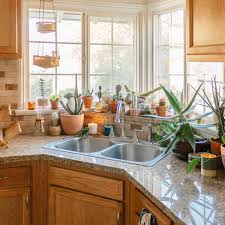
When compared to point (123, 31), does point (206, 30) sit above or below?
below

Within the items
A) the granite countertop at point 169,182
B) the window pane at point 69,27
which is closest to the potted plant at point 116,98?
the window pane at point 69,27

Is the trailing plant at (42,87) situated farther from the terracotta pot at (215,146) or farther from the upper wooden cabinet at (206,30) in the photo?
the terracotta pot at (215,146)

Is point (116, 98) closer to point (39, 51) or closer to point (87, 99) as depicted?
point (87, 99)

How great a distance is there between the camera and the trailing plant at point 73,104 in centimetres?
288

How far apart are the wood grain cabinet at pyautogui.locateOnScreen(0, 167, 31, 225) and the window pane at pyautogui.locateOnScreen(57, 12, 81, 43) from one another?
1.27 m

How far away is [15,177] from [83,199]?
49 cm

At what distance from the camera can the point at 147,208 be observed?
1703mm

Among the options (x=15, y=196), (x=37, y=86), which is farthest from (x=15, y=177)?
(x=37, y=86)

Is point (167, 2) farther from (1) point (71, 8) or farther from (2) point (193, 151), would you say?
(2) point (193, 151)

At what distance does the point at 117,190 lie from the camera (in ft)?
6.64

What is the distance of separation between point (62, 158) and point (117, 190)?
1.41 ft

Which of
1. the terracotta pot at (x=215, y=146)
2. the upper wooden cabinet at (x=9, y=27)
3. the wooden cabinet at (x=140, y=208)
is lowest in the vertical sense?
the wooden cabinet at (x=140, y=208)

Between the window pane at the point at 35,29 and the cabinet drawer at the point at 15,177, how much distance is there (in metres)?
1.21

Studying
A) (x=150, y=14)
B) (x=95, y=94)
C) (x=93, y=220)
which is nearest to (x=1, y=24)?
(x=95, y=94)
